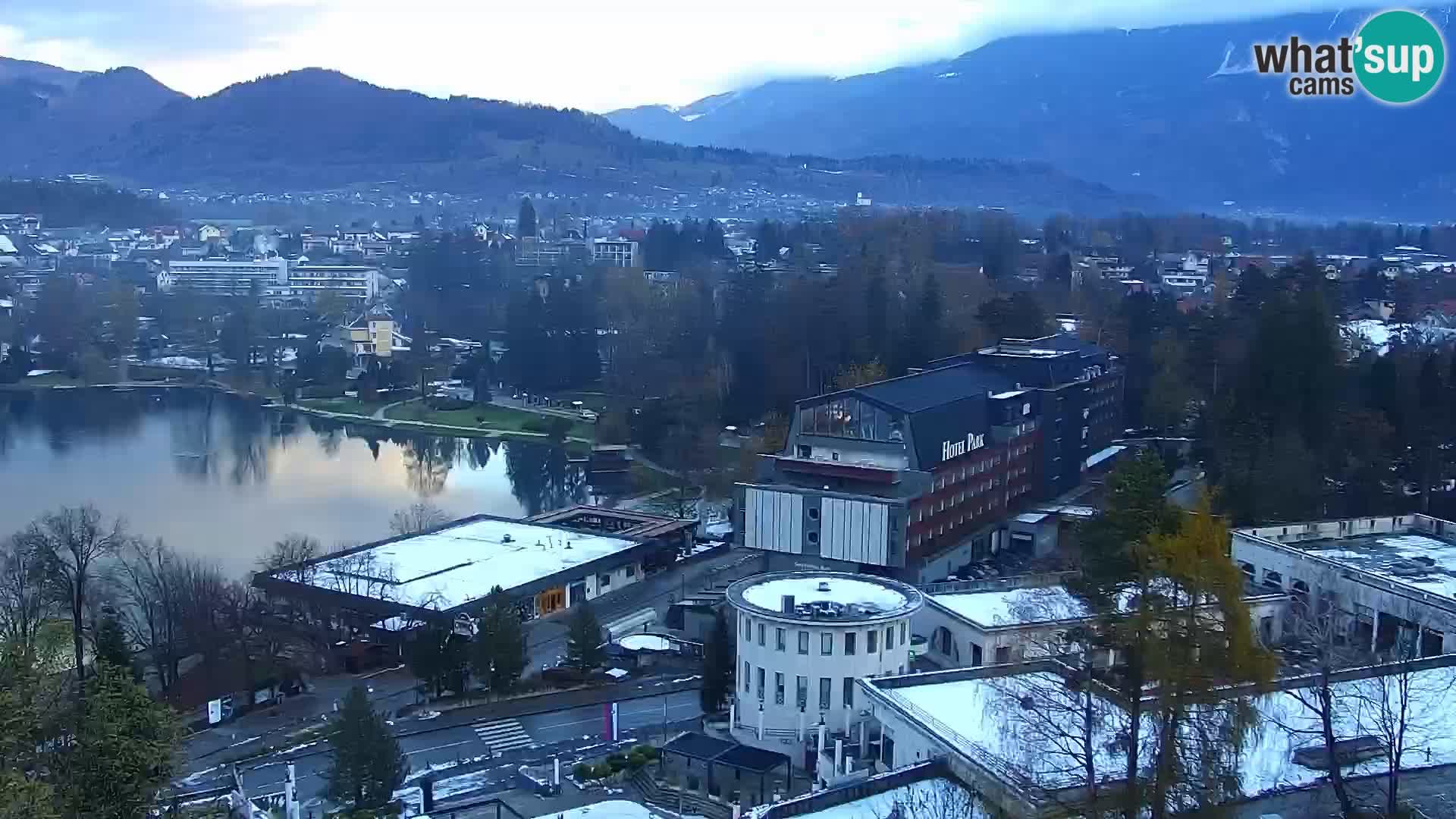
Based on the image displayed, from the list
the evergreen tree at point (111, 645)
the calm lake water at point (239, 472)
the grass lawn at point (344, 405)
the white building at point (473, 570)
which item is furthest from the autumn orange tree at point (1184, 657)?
the grass lawn at point (344, 405)

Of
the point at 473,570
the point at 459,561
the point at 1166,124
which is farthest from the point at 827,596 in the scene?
the point at 1166,124

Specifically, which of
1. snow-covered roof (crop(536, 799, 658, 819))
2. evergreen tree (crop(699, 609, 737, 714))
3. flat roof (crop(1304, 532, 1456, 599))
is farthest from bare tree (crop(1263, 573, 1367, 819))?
evergreen tree (crop(699, 609, 737, 714))

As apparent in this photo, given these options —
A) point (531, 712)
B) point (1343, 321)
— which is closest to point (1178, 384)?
point (1343, 321)

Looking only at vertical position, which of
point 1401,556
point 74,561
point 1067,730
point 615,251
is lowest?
point 74,561

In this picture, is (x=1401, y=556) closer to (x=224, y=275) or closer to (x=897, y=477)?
(x=897, y=477)

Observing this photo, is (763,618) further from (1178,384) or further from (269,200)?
(269,200)

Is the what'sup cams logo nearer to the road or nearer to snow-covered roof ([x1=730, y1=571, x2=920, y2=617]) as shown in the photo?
snow-covered roof ([x1=730, y1=571, x2=920, y2=617])
